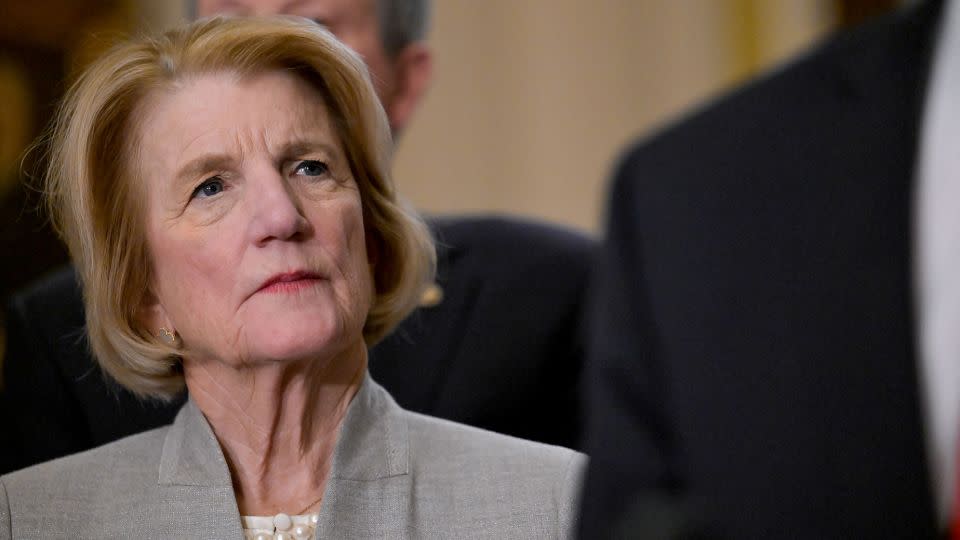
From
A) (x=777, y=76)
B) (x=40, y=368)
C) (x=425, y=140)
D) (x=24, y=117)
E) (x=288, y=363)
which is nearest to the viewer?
(x=777, y=76)

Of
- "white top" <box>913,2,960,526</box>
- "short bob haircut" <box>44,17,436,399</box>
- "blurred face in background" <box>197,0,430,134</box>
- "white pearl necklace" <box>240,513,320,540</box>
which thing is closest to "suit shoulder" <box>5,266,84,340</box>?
"short bob haircut" <box>44,17,436,399</box>

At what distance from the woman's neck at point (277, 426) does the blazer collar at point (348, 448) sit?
0.03 metres

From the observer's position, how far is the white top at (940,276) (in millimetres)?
1146

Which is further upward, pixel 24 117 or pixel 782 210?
pixel 782 210

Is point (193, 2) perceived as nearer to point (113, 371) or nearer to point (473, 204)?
point (113, 371)

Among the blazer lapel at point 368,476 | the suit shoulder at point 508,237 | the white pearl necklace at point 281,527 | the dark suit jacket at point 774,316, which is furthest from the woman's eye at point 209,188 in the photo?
the dark suit jacket at point 774,316

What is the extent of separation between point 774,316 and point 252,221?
0.93 m

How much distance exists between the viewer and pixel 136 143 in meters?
2.10

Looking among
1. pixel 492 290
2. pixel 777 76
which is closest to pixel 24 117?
pixel 492 290

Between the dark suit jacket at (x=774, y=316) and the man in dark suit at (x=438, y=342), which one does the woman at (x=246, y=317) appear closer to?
the man in dark suit at (x=438, y=342)

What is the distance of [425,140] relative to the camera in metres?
5.38

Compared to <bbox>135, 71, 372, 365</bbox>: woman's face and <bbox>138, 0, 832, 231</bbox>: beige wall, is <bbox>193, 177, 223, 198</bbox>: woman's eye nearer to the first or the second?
<bbox>135, 71, 372, 365</bbox>: woman's face

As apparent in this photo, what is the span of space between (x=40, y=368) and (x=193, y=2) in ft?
2.48

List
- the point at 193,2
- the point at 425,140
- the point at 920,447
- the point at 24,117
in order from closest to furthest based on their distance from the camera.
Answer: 1. the point at 920,447
2. the point at 193,2
3. the point at 24,117
4. the point at 425,140
